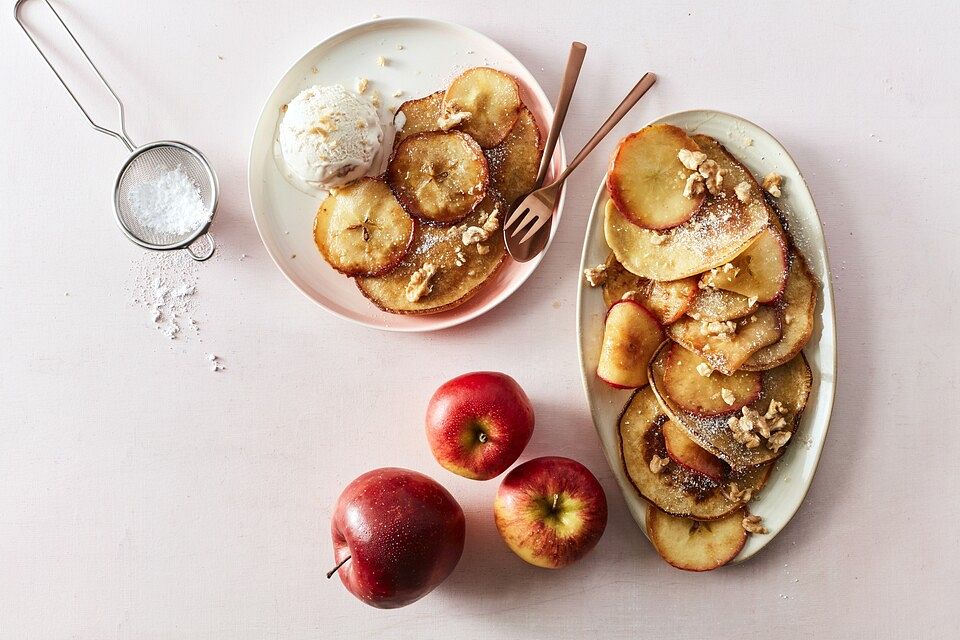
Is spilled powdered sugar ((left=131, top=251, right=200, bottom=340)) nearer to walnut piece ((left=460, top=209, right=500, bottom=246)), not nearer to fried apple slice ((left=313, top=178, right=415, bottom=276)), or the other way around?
fried apple slice ((left=313, top=178, right=415, bottom=276))

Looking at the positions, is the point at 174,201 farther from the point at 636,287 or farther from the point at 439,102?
the point at 636,287

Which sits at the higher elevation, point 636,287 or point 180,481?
point 636,287

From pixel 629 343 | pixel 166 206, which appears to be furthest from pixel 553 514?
pixel 166 206

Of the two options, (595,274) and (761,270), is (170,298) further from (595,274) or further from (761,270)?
(761,270)

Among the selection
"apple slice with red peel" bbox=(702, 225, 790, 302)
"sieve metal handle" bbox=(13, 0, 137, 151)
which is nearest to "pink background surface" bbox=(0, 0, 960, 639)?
"sieve metal handle" bbox=(13, 0, 137, 151)

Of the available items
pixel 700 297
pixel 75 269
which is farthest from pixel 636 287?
pixel 75 269

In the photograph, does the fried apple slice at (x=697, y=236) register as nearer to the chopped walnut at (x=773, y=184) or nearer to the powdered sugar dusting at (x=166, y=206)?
the chopped walnut at (x=773, y=184)
